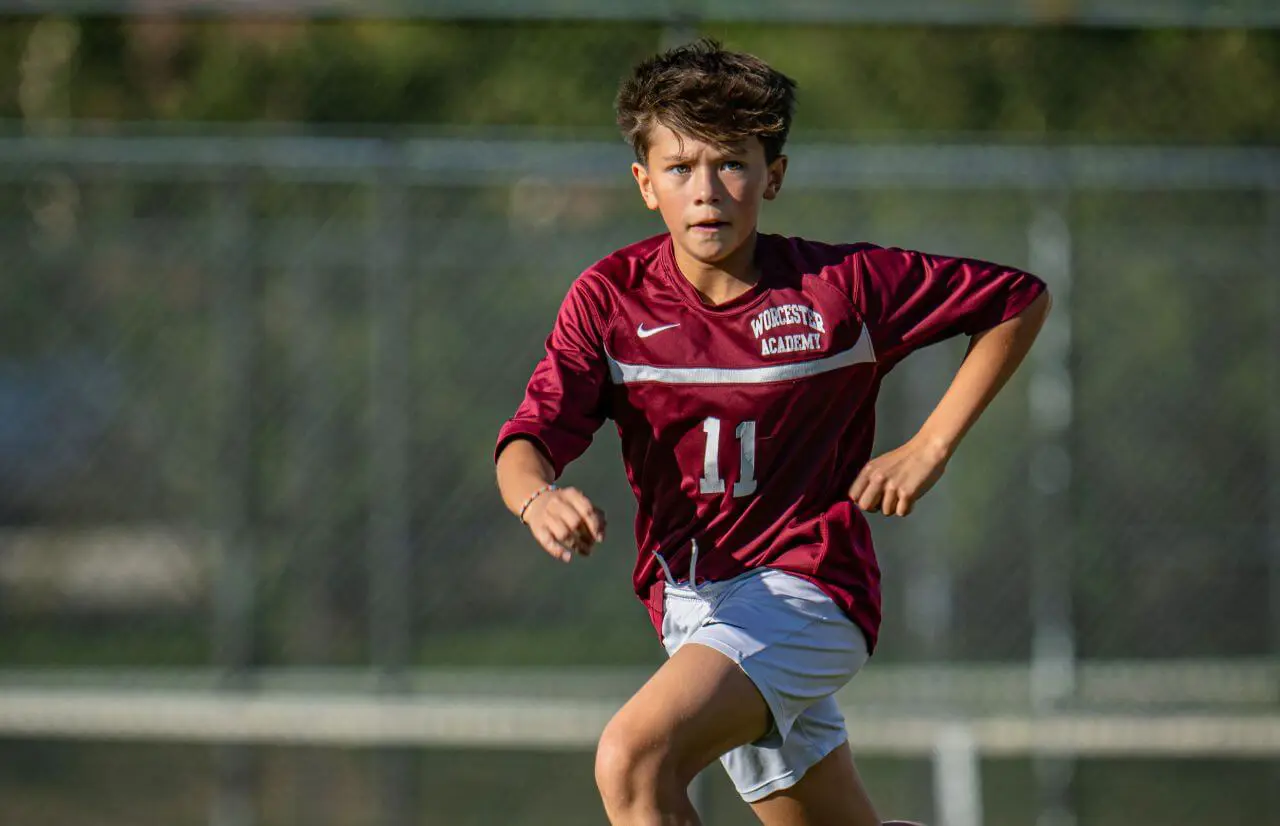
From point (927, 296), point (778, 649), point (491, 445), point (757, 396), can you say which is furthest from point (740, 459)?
point (491, 445)

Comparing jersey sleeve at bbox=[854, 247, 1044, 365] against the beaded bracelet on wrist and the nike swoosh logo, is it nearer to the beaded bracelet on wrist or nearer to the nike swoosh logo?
the nike swoosh logo

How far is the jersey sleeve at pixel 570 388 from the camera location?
3117 mm

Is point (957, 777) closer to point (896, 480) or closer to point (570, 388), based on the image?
point (896, 480)

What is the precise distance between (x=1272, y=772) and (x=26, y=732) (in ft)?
15.9

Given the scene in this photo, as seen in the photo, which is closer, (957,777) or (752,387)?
(752,387)

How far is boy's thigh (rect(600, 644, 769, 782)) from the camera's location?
111 inches

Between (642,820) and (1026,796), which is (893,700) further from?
(642,820)

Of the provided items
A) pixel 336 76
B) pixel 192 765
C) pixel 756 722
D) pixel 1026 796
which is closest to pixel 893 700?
pixel 1026 796

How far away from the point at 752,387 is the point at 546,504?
0.59 meters

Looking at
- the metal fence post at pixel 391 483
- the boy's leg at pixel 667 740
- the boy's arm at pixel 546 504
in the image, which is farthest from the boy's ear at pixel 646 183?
the metal fence post at pixel 391 483

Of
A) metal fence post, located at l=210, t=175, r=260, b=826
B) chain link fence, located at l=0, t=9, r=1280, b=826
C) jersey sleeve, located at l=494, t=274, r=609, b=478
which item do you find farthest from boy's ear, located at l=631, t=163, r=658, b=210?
metal fence post, located at l=210, t=175, r=260, b=826

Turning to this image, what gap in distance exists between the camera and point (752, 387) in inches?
127

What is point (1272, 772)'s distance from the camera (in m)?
7.25

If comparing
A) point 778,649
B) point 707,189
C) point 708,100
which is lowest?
point 778,649
